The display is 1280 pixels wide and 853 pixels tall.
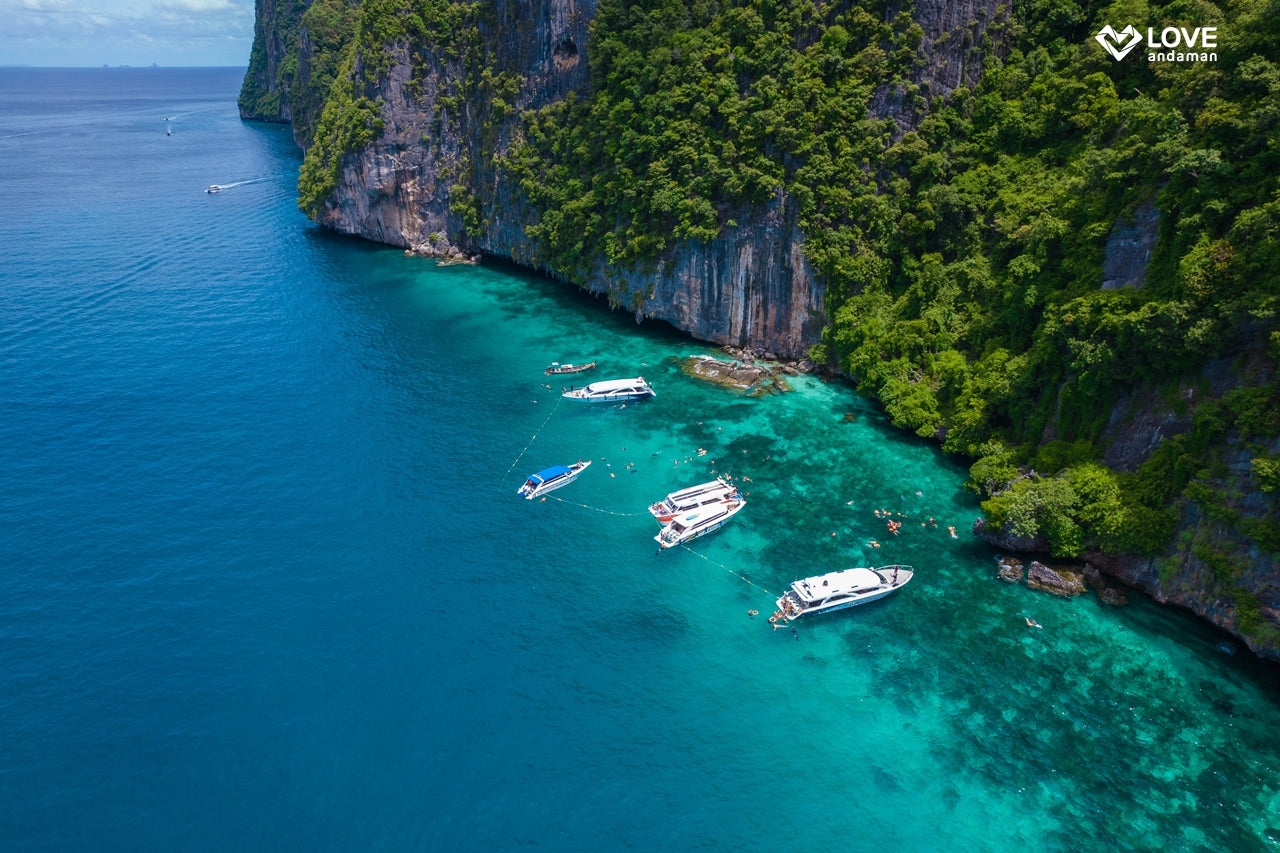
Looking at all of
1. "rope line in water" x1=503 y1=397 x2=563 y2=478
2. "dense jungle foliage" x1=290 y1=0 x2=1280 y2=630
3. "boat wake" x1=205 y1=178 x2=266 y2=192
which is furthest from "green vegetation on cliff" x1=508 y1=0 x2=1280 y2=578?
"boat wake" x1=205 y1=178 x2=266 y2=192

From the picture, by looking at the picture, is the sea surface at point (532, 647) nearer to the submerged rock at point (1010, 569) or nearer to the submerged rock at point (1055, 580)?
the submerged rock at point (1010, 569)

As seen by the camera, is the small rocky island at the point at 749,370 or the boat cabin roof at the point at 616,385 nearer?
the boat cabin roof at the point at 616,385

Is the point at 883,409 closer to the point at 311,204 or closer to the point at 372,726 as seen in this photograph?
the point at 372,726

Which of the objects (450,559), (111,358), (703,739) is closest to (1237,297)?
(703,739)

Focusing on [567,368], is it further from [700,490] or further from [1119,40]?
[1119,40]

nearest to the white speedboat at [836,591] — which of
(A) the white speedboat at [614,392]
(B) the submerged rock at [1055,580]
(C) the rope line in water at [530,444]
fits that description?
(B) the submerged rock at [1055,580]

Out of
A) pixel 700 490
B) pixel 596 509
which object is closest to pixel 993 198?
pixel 700 490
